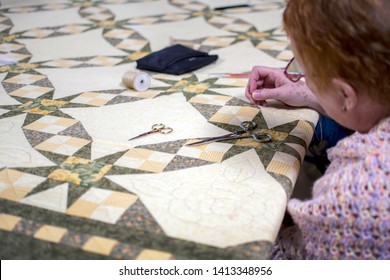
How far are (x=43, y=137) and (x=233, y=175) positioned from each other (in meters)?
0.45

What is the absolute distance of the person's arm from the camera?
1071 mm

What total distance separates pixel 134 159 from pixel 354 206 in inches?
17.1

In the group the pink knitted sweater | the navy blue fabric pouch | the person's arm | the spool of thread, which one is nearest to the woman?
the pink knitted sweater

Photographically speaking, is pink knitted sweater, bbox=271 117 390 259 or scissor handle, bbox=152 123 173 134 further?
scissor handle, bbox=152 123 173 134

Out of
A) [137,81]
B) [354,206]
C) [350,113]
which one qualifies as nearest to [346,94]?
[350,113]

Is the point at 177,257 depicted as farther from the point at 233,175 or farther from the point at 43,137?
the point at 43,137

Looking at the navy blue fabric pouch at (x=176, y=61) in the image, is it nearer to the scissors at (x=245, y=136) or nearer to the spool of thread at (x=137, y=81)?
the spool of thread at (x=137, y=81)

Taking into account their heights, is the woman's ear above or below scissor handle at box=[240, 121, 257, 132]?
above

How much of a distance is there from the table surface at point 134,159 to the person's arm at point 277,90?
31 millimetres

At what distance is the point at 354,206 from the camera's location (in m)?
0.63

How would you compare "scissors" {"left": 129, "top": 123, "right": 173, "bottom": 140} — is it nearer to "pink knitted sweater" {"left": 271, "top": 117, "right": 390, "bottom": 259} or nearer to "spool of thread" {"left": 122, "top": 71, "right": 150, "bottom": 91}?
"spool of thread" {"left": 122, "top": 71, "right": 150, "bottom": 91}

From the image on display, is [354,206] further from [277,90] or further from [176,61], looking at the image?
[176,61]
